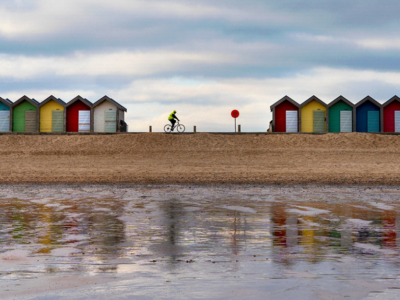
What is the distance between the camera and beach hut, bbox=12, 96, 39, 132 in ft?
167

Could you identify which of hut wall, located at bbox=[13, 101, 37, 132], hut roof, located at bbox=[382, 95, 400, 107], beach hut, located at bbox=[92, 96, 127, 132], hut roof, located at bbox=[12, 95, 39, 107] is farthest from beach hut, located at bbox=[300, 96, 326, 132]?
hut wall, located at bbox=[13, 101, 37, 132]

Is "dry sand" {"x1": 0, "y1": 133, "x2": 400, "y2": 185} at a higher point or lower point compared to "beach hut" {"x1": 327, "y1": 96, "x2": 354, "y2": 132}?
lower

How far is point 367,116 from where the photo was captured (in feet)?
163

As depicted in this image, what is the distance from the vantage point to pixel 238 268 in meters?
6.17

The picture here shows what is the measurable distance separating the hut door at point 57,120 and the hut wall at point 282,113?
2226 cm

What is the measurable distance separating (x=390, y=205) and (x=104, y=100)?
4071 centimetres

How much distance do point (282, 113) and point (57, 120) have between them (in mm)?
23421

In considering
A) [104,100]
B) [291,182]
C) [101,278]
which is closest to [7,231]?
[101,278]

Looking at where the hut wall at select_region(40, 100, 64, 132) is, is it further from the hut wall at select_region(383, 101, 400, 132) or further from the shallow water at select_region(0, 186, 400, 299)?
the shallow water at select_region(0, 186, 400, 299)

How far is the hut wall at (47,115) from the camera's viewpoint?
51188 mm

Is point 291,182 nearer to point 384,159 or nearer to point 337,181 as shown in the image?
point 337,181

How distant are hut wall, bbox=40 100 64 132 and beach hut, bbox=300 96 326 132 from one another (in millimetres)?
25089

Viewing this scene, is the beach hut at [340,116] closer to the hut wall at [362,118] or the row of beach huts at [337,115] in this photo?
the row of beach huts at [337,115]

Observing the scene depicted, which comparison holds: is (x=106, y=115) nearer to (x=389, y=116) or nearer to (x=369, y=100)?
(x=369, y=100)
